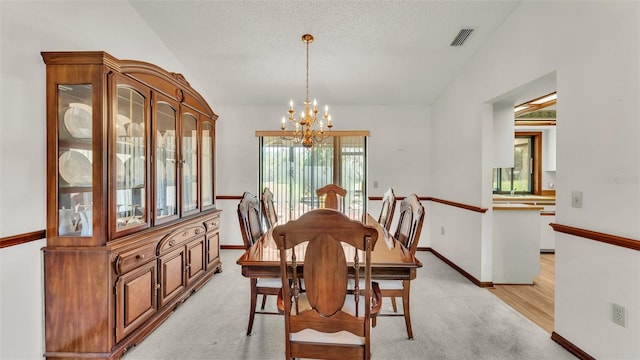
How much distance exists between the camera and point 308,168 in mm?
4480

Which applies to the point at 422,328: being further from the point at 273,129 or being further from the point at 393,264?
the point at 273,129

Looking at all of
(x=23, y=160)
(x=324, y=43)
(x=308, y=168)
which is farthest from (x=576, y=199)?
(x=23, y=160)

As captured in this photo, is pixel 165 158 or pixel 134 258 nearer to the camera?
pixel 134 258

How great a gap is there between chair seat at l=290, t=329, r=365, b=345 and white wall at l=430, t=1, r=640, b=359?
168 cm

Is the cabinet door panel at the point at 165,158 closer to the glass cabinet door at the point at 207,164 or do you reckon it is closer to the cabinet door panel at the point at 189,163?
the cabinet door panel at the point at 189,163

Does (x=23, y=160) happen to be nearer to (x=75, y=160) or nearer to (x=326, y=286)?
(x=75, y=160)

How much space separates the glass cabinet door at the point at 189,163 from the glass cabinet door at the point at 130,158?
0.53 meters

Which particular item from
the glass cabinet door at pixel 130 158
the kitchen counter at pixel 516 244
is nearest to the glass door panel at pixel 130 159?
the glass cabinet door at pixel 130 158

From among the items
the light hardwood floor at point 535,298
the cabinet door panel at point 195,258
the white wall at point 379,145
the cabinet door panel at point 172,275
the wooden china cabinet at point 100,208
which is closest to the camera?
the wooden china cabinet at point 100,208

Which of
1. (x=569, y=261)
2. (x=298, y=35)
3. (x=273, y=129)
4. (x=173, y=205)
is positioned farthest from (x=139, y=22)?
(x=569, y=261)

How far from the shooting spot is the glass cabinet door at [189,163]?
104 inches

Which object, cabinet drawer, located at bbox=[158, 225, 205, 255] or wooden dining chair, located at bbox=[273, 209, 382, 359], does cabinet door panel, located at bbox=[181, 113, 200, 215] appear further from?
wooden dining chair, located at bbox=[273, 209, 382, 359]

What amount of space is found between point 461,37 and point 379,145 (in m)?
1.97

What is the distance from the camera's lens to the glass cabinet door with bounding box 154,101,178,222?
2.25 meters
